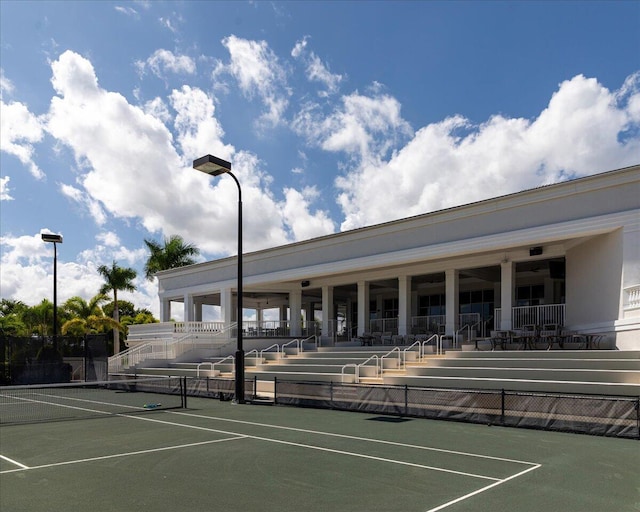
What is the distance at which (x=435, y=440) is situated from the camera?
12047 mm

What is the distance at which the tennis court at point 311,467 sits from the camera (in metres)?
7.52

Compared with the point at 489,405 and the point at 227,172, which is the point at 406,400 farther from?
the point at 227,172

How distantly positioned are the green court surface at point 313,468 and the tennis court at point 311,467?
23 mm

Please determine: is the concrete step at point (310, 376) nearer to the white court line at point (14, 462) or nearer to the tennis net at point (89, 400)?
the tennis net at point (89, 400)

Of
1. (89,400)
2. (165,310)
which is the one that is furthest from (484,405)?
(165,310)

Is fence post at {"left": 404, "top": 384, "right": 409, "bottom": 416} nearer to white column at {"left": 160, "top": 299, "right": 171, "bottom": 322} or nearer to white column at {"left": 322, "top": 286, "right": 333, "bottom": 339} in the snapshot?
white column at {"left": 322, "top": 286, "right": 333, "bottom": 339}

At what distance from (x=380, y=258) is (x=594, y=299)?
1008 centimetres

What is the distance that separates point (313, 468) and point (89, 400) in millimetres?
A: 15753

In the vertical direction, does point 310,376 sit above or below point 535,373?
below

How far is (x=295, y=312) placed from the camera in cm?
3641

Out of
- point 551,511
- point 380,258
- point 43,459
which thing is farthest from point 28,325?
point 551,511

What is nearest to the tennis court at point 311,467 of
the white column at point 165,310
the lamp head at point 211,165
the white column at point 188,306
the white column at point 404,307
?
the lamp head at point 211,165

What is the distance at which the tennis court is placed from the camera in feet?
24.7

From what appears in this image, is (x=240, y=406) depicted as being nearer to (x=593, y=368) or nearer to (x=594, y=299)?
(x=593, y=368)
